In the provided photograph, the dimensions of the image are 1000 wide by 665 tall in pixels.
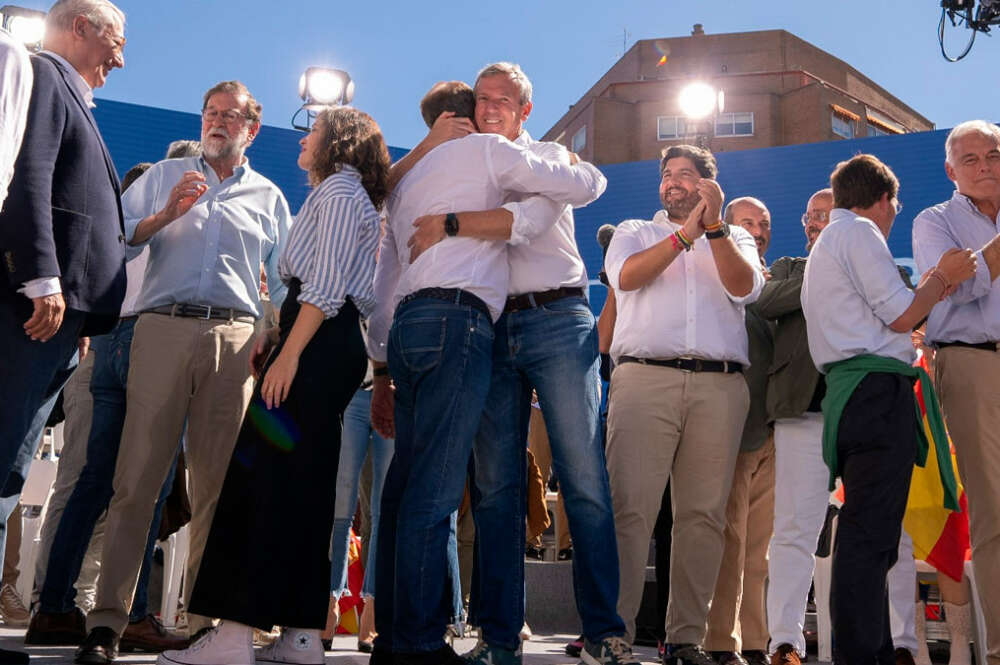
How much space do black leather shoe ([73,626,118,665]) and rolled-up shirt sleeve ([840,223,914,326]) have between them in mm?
2401

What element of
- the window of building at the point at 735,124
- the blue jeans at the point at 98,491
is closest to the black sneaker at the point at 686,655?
the blue jeans at the point at 98,491

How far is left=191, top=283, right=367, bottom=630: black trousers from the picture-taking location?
2.43 meters

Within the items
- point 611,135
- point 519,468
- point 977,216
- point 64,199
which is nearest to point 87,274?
point 64,199

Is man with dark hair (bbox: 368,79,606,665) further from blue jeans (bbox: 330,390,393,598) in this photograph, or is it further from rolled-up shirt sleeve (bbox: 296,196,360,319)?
blue jeans (bbox: 330,390,393,598)

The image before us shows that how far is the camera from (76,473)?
11.9 feet

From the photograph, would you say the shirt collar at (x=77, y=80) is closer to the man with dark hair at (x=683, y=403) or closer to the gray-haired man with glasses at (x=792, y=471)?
the man with dark hair at (x=683, y=403)

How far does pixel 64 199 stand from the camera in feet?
8.34

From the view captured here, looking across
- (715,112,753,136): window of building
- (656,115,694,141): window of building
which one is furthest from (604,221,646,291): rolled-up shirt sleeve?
(715,112,753,136): window of building

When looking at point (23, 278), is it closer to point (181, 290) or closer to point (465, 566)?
point (181, 290)

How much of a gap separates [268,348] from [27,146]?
80 cm

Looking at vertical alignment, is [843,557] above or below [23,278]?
below

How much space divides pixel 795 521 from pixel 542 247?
149 cm

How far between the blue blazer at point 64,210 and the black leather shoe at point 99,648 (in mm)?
856

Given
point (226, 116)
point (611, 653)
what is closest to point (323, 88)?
point (226, 116)
